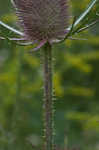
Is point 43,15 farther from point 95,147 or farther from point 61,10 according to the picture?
point 95,147

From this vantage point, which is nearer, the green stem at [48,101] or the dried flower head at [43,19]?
the green stem at [48,101]

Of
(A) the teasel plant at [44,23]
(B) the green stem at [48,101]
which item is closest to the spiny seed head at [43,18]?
(A) the teasel plant at [44,23]

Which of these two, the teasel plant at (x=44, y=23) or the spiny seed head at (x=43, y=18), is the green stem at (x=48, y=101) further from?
the spiny seed head at (x=43, y=18)

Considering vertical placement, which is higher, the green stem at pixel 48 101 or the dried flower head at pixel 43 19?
the dried flower head at pixel 43 19

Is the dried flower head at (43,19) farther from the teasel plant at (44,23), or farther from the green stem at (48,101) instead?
the green stem at (48,101)

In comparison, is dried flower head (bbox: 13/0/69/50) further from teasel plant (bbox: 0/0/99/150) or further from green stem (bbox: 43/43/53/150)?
green stem (bbox: 43/43/53/150)

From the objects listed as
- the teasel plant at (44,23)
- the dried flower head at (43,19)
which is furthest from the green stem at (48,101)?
the dried flower head at (43,19)

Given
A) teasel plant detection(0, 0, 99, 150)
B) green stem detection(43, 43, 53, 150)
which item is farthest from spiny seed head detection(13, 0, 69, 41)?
green stem detection(43, 43, 53, 150)

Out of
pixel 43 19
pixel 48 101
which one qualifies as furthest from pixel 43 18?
pixel 48 101
